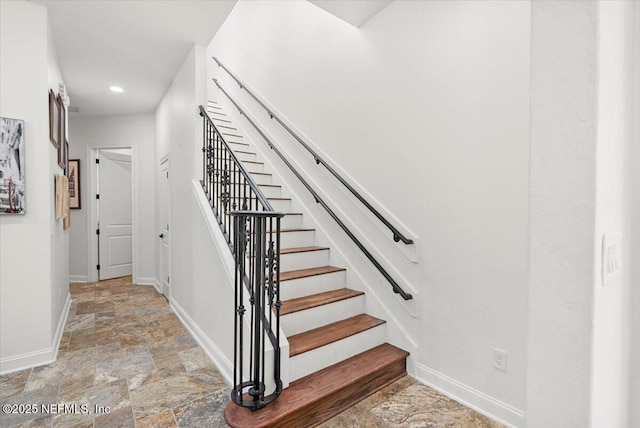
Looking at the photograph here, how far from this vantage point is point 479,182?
1984mm

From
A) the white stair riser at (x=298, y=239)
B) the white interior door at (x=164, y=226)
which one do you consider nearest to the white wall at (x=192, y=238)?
the white interior door at (x=164, y=226)

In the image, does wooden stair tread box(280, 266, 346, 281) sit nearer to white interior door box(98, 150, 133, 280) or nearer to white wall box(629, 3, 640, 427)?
white wall box(629, 3, 640, 427)

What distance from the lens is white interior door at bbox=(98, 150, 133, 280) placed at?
19.0 feet

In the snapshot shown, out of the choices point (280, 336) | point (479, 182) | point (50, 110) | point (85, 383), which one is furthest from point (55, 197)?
point (479, 182)

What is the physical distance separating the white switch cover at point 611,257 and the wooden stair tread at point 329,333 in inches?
67.3

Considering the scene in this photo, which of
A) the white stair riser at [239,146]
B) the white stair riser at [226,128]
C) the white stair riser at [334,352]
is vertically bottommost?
the white stair riser at [334,352]

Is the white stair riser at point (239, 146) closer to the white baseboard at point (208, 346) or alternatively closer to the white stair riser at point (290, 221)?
the white stair riser at point (290, 221)

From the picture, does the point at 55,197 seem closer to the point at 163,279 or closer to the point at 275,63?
the point at 163,279

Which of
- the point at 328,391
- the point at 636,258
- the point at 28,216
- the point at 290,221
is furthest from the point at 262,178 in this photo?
the point at 636,258

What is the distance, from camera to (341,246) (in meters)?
3.06

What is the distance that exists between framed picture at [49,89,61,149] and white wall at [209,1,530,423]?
2440 mm

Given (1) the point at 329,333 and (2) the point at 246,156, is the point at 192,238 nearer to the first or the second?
(2) the point at 246,156

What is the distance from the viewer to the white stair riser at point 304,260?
288 centimetres

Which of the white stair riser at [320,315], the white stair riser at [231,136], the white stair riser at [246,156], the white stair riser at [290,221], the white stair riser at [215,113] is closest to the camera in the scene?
the white stair riser at [320,315]
